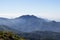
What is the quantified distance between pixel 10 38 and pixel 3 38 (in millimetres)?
841

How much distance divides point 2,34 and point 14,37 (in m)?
1.17

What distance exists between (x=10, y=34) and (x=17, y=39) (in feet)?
2.74

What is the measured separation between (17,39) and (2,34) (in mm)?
1491

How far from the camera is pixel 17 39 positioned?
61.9 ft

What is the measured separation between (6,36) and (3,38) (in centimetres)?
44

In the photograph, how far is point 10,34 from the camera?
1906cm

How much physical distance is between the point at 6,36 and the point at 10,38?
1.61ft

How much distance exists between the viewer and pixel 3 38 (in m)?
18.7

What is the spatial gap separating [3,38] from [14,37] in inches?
42.8

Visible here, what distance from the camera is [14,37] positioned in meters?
19.1

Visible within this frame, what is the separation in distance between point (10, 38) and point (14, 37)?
0.43 meters

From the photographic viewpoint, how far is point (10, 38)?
19.3 meters
